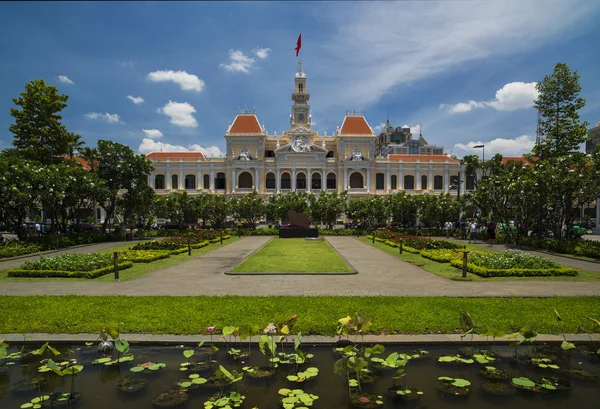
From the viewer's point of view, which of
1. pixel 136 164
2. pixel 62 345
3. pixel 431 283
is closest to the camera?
pixel 62 345

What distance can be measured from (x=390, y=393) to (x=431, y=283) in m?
6.53

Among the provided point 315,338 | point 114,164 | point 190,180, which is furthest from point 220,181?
point 315,338

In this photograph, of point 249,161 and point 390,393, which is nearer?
point 390,393

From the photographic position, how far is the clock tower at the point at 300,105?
65438mm

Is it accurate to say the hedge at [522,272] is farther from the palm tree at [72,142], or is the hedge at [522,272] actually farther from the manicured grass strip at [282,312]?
the palm tree at [72,142]

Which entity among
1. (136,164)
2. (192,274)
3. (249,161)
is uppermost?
(249,161)

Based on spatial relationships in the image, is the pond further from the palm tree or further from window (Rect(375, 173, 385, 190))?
window (Rect(375, 173, 385, 190))

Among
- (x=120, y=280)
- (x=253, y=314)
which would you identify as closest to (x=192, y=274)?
(x=120, y=280)

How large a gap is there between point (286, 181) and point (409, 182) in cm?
2078

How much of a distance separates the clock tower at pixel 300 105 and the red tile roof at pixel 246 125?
21.0 ft

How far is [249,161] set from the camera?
58.9 metres

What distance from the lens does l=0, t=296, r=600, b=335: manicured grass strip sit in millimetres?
6266

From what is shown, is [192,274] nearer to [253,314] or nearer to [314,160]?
[253,314]

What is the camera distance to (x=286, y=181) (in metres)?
61.1
